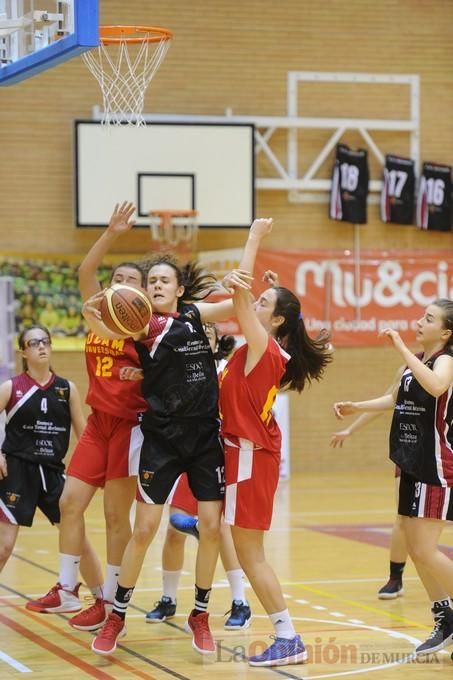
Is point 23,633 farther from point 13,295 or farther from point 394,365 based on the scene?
point 394,365

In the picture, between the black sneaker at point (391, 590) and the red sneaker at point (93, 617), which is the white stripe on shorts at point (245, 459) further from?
the black sneaker at point (391, 590)

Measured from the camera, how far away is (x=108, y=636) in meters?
5.56

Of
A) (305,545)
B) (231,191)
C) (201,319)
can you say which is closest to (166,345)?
(201,319)

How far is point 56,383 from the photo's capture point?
7023 mm

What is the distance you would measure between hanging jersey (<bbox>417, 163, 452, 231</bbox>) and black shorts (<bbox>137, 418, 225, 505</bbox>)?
37.7ft

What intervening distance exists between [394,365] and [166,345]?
11515 millimetres

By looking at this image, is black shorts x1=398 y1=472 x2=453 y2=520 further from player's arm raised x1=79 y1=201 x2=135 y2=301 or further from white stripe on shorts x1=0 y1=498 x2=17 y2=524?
white stripe on shorts x1=0 y1=498 x2=17 y2=524

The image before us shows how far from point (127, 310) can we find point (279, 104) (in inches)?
448

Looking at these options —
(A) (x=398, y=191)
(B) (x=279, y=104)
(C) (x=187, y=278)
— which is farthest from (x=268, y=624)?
(B) (x=279, y=104)

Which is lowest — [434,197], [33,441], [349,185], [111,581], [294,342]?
[111,581]

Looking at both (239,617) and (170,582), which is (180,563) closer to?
(170,582)

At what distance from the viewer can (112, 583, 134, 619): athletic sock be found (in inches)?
220

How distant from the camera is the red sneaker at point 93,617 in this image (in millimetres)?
6070

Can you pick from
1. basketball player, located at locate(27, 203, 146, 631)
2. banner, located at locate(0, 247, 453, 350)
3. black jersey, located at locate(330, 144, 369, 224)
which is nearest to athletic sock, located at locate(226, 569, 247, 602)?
basketball player, located at locate(27, 203, 146, 631)
